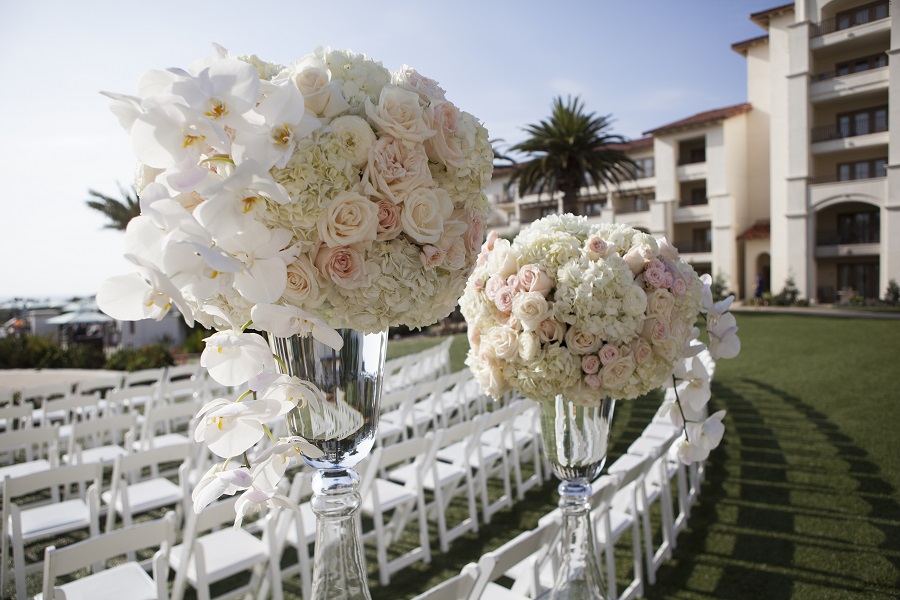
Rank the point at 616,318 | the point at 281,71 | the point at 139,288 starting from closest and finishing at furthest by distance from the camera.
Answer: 1. the point at 139,288
2. the point at 281,71
3. the point at 616,318

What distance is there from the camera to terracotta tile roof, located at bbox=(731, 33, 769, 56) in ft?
108

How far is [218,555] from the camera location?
3221 mm

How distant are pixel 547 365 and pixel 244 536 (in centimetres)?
281

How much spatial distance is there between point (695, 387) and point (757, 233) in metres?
35.8

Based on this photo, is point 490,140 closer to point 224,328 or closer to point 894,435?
point 224,328

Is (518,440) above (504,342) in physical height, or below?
below

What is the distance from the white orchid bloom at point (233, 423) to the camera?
842 mm

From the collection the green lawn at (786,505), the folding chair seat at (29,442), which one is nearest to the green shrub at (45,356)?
the folding chair seat at (29,442)

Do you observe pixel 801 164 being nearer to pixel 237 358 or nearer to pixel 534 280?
pixel 534 280

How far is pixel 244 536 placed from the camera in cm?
349

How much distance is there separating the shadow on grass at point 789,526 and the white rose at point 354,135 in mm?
3747

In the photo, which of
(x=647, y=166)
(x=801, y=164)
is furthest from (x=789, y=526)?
(x=647, y=166)

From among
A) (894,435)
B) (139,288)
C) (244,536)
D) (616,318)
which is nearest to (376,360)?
(139,288)

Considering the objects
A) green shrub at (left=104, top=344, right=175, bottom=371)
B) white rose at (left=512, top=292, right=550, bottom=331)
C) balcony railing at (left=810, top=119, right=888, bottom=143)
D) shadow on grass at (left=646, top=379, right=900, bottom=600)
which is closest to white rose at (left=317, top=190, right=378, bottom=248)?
white rose at (left=512, top=292, right=550, bottom=331)
